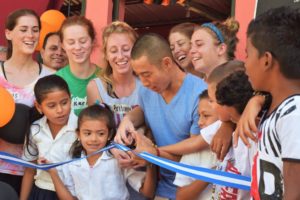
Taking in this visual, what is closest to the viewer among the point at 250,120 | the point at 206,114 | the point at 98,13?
the point at 250,120

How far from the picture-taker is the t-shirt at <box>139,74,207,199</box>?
2932mm

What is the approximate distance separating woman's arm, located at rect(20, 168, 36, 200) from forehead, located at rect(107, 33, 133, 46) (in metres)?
1.07

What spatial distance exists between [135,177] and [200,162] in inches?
19.5

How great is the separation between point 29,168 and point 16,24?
3.92 ft

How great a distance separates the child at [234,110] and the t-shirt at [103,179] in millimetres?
819

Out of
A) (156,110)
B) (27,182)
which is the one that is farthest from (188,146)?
(27,182)

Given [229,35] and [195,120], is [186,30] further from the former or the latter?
[195,120]

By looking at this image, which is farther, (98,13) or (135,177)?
(98,13)

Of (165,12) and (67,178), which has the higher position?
(165,12)

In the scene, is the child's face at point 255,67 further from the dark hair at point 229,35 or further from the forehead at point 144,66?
the dark hair at point 229,35

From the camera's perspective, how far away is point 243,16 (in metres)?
4.45

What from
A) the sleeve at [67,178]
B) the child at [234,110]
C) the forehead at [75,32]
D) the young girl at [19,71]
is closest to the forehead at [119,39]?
the forehead at [75,32]

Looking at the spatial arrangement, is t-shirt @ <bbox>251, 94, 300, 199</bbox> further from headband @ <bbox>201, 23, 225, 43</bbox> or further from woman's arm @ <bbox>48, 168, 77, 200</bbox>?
headband @ <bbox>201, 23, 225, 43</bbox>

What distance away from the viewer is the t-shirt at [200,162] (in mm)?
2793
